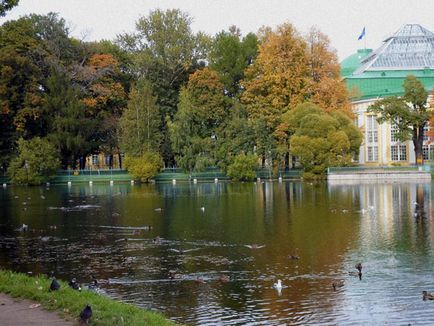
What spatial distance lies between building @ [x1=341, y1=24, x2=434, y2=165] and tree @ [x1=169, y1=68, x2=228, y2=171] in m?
16.2

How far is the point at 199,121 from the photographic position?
69250 millimetres

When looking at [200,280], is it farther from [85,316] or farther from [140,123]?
[140,123]

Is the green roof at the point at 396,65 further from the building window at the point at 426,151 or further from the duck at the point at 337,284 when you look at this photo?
the duck at the point at 337,284

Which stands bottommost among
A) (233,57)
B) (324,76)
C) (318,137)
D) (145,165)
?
(145,165)

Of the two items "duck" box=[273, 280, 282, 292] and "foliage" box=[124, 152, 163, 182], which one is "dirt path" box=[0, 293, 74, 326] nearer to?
"duck" box=[273, 280, 282, 292]

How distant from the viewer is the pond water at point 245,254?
52.9 feet

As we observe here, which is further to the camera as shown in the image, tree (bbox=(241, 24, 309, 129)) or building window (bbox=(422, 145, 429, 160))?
building window (bbox=(422, 145, 429, 160))

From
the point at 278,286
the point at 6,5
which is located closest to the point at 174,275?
the point at 278,286

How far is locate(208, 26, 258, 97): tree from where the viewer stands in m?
72.2

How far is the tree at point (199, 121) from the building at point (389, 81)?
639 inches

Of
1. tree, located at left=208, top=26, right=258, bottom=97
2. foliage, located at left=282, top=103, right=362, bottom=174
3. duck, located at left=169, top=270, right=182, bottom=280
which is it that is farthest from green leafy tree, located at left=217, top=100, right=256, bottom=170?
duck, located at left=169, top=270, right=182, bottom=280

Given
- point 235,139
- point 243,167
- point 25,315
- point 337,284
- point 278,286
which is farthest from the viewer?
point 235,139

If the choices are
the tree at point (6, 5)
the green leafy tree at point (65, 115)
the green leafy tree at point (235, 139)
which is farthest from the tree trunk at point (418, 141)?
the tree at point (6, 5)

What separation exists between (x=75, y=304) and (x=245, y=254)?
35.7 feet
